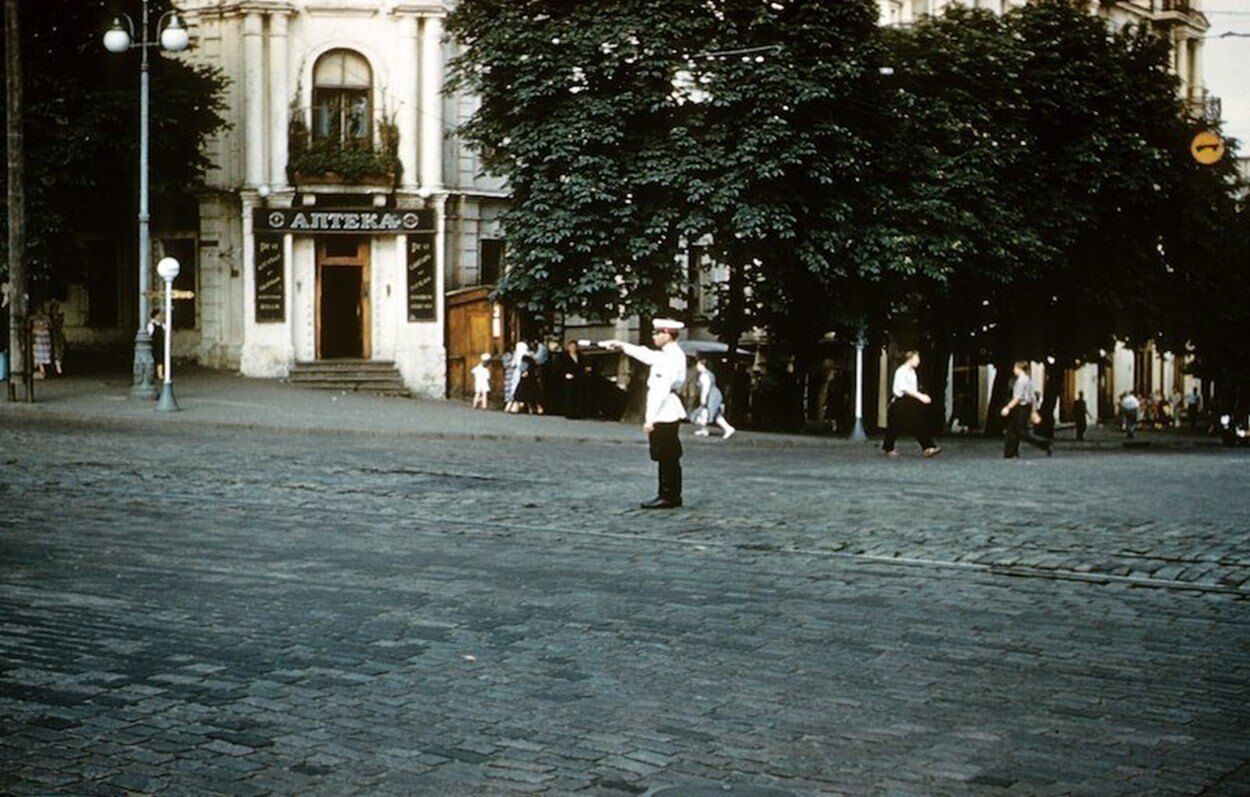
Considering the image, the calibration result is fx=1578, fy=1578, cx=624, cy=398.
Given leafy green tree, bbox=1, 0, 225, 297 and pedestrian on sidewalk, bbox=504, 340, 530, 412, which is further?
pedestrian on sidewalk, bbox=504, 340, 530, 412

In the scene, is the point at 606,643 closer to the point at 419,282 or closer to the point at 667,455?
the point at 667,455

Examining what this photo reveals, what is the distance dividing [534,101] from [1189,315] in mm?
20784

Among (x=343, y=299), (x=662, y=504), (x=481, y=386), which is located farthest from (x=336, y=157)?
(x=662, y=504)

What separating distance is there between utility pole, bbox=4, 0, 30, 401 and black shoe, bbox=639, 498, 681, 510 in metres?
17.8

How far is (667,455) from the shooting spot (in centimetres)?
1520

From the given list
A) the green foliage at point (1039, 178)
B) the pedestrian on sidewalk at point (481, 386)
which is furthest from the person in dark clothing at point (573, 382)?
the green foliage at point (1039, 178)

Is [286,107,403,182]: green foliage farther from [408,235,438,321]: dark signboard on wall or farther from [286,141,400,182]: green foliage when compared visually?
[408,235,438,321]: dark signboard on wall

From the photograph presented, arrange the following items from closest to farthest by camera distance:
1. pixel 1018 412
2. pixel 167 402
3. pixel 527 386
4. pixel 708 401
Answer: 1. pixel 1018 412
2. pixel 167 402
3. pixel 708 401
4. pixel 527 386

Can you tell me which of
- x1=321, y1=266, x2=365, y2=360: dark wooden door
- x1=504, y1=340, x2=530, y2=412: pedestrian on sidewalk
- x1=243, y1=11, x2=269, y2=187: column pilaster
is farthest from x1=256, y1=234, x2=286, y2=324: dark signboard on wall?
x1=504, y1=340, x2=530, y2=412: pedestrian on sidewalk

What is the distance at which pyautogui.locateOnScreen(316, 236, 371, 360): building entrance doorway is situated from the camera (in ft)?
129

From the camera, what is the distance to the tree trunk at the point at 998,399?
148 feet

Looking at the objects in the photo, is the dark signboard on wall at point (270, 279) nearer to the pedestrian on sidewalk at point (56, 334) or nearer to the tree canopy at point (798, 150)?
the pedestrian on sidewalk at point (56, 334)

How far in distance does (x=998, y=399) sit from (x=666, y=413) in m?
32.8

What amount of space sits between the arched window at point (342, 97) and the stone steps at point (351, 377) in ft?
18.3
